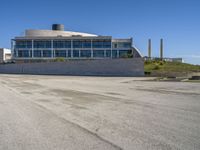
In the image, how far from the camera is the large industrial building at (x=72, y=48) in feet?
356

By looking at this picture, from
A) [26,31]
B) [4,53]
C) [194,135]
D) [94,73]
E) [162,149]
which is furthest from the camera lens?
[4,53]

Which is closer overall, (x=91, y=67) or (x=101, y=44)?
(x=91, y=67)

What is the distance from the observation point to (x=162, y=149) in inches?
237

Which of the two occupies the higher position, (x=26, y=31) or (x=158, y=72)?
(x=26, y=31)

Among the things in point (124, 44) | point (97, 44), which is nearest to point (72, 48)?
point (97, 44)

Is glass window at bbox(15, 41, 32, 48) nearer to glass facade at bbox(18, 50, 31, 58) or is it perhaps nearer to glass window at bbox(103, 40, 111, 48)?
glass facade at bbox(18, 50, 31, 58)

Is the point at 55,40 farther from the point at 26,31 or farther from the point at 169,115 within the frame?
the point at 169,115

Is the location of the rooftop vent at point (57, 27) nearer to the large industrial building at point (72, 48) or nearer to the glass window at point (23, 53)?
the large industrial building at point (72, 48)

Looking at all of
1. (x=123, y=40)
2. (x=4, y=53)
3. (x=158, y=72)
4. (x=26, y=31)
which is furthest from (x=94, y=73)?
(x=4, y=53)

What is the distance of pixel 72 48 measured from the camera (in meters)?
108

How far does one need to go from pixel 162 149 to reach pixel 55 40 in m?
106

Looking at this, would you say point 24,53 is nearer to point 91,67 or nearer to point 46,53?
point 46,53

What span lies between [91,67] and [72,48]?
4680 centimetres

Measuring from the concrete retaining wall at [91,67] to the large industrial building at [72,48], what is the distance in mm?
31117
